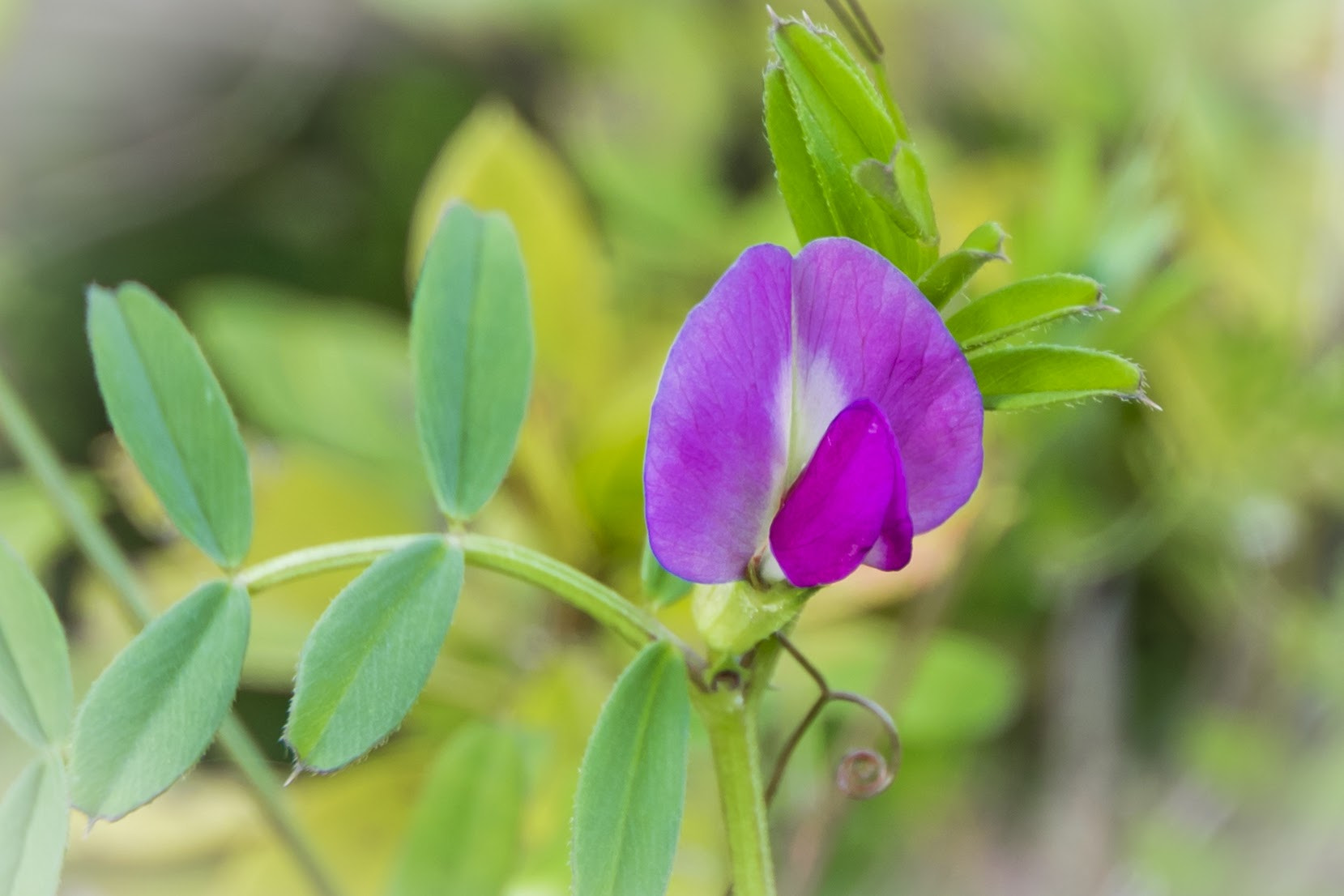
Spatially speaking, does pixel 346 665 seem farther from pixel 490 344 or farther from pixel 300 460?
pixel 300 460

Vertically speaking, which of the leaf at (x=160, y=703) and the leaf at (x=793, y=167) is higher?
the leaf at (x=793, y=167)

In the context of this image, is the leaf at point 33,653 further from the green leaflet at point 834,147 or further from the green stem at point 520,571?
the green leaflet at point 834,147

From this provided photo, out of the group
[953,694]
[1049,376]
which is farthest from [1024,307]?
[953,694]

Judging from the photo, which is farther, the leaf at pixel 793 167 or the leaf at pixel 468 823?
the leaf at pixel 468 823

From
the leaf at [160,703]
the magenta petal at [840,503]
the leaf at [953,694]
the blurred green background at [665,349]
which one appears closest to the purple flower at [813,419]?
the magenta petal at [840,503]

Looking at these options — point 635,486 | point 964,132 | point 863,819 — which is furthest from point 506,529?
point 964,132

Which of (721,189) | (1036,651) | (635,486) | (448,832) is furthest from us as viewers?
(721,189)

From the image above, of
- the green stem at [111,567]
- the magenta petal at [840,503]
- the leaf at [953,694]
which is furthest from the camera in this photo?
the leaf at [953,694]

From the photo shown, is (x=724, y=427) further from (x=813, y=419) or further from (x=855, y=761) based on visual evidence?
(x=855, y=761)
